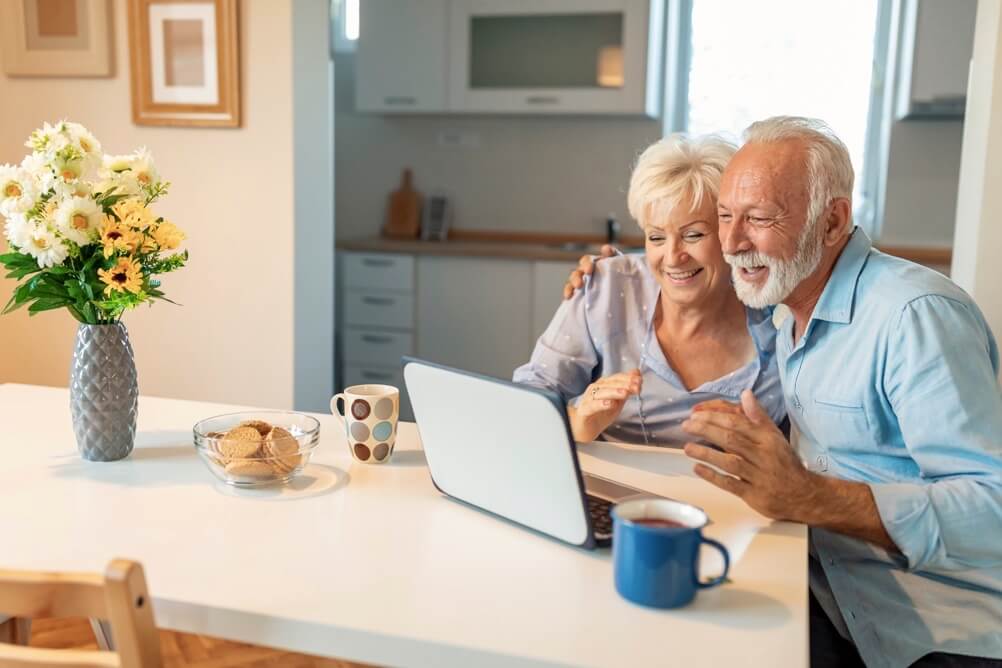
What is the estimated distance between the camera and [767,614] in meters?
1.00

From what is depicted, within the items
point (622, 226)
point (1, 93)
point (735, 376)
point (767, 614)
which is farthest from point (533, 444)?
point (622, 226)

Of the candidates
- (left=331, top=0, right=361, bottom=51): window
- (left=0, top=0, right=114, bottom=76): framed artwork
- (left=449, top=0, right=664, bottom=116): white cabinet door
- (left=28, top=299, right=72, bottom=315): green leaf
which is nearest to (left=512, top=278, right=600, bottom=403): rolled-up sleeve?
(left=28, top=299, right=72, bottom=315): green leaf

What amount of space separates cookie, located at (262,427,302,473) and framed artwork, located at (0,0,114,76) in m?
2.37

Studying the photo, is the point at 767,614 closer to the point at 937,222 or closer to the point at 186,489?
the point at 186,489

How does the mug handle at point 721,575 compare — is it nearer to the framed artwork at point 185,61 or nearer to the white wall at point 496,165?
the framed artwork at point 185,61

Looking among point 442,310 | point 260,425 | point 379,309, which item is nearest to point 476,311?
point 442,310

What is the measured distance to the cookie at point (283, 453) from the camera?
1336 millimetres

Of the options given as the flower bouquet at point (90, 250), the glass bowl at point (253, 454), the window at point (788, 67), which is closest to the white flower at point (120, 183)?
the flower bouquet at point (90, 250)

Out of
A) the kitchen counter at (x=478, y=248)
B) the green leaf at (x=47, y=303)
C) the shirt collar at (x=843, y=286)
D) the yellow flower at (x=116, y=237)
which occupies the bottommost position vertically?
the kitchen counter at (x=478, y=248)

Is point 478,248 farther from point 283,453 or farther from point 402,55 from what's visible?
point 283,453

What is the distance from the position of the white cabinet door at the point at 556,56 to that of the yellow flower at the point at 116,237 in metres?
3.13

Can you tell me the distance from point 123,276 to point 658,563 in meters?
0.88

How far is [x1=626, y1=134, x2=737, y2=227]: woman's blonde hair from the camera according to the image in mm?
1773

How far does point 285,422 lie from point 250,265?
1807 millimetres
